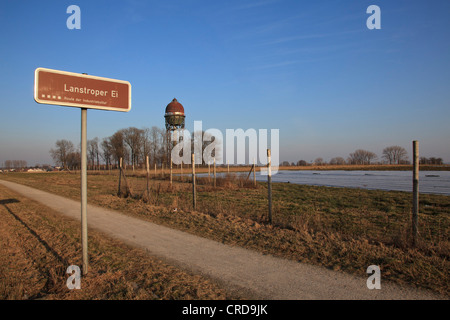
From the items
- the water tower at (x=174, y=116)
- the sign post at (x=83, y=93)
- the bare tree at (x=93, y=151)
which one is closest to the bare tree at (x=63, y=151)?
the bare tree at (x=93, y=151)

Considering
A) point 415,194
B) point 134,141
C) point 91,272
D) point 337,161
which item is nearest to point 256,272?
point 91,272

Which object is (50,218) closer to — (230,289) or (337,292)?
(230,289)

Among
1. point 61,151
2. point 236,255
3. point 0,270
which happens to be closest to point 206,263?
point 236,255

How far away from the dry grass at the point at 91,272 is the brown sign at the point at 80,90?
2.65 meters

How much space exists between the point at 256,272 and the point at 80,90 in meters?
3.93

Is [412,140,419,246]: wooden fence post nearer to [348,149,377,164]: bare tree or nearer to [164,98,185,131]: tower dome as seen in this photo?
[164,98,185,131]: tower dome

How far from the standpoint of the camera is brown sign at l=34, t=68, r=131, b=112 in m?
3.87

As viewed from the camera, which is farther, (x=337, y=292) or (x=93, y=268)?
(x=93, y=268)

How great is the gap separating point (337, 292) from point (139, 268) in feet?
10.5

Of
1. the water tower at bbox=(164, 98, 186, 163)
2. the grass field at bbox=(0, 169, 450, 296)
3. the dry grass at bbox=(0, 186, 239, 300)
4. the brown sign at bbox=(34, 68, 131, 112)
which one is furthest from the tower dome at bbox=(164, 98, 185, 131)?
the brown sign at bbox=(34, 68, 131, 112)

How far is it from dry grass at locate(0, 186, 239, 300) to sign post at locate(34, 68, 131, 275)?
0.52 m

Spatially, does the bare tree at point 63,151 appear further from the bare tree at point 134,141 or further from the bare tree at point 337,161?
the bare tree at point 337,161
